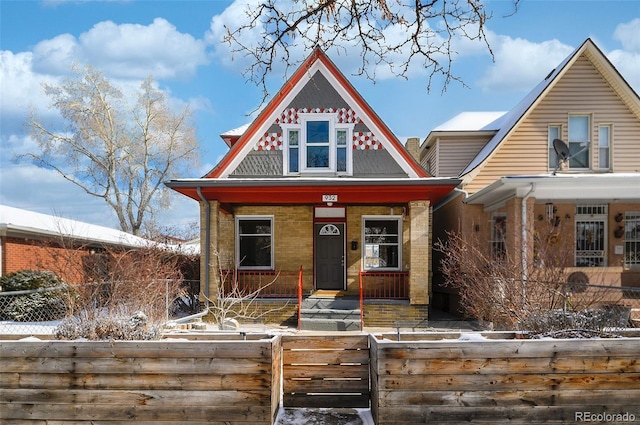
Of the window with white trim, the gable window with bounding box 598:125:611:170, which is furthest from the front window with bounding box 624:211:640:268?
the window with white trim

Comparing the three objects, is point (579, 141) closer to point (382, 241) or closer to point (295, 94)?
point (382, 241)

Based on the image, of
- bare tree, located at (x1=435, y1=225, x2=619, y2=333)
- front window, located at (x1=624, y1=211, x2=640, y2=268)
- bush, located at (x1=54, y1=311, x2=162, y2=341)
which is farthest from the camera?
front window, located at (x1=624, y1=211, x2=640, y2=268)

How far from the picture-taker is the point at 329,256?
41.7 feet

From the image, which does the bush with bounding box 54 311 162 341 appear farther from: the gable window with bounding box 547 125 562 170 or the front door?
the gable window with bounding box 547 125 562 170

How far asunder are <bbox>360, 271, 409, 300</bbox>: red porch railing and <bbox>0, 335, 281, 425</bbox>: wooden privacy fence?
328 inches

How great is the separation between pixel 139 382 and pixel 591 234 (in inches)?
524

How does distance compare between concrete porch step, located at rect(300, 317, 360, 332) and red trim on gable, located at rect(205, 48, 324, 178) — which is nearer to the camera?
concrete porch step, located at rect(300, 317, 360, 332)

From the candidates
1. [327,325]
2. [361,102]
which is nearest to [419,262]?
[327,325]

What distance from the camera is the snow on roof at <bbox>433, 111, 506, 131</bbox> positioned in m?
15.7

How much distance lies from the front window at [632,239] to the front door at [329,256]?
8598mm

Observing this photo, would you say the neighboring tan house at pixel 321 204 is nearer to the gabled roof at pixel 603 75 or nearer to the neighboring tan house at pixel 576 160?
the neighboring tan house at pixel 576 160

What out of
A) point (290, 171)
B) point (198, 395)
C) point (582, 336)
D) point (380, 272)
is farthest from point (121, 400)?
point (380, 272)

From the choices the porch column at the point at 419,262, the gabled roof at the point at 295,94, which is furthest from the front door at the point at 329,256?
the gabled roof at the point at 295,94

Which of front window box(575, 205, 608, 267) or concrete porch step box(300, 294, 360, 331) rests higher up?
front window box(575, 205, 608, 267)
